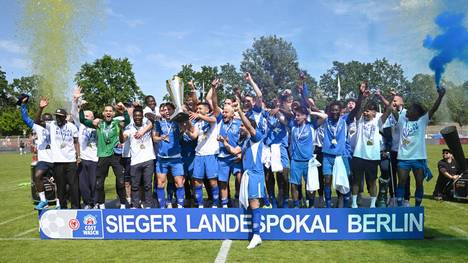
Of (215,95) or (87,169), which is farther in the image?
(87,169)

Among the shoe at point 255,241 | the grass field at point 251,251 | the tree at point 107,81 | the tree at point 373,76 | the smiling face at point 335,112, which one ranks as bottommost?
the grass field at point 251,251

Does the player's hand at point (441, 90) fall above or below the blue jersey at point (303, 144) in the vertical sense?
above

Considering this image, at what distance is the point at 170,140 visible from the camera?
650cm

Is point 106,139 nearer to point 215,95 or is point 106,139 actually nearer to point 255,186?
point 215,95

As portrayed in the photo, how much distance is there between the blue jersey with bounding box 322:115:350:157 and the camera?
6.38 meters

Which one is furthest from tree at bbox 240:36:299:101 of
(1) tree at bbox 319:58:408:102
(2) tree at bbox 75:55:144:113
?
(1) tree at bbox 319:58:408:102

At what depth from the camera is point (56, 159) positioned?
7.00 meters

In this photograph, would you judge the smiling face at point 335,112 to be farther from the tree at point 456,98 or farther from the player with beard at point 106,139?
the player with beard at point 106,139

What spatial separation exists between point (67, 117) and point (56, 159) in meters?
1.04

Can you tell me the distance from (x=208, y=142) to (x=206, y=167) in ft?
1.44

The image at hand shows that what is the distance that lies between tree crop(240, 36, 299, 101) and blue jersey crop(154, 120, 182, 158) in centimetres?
4934

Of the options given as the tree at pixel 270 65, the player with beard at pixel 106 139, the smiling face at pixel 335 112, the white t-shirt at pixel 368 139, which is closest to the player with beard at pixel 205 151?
the player with beard at pixel 106 139

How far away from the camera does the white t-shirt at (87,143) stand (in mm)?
7414

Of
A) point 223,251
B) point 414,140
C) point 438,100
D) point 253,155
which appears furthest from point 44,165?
point 438,100
